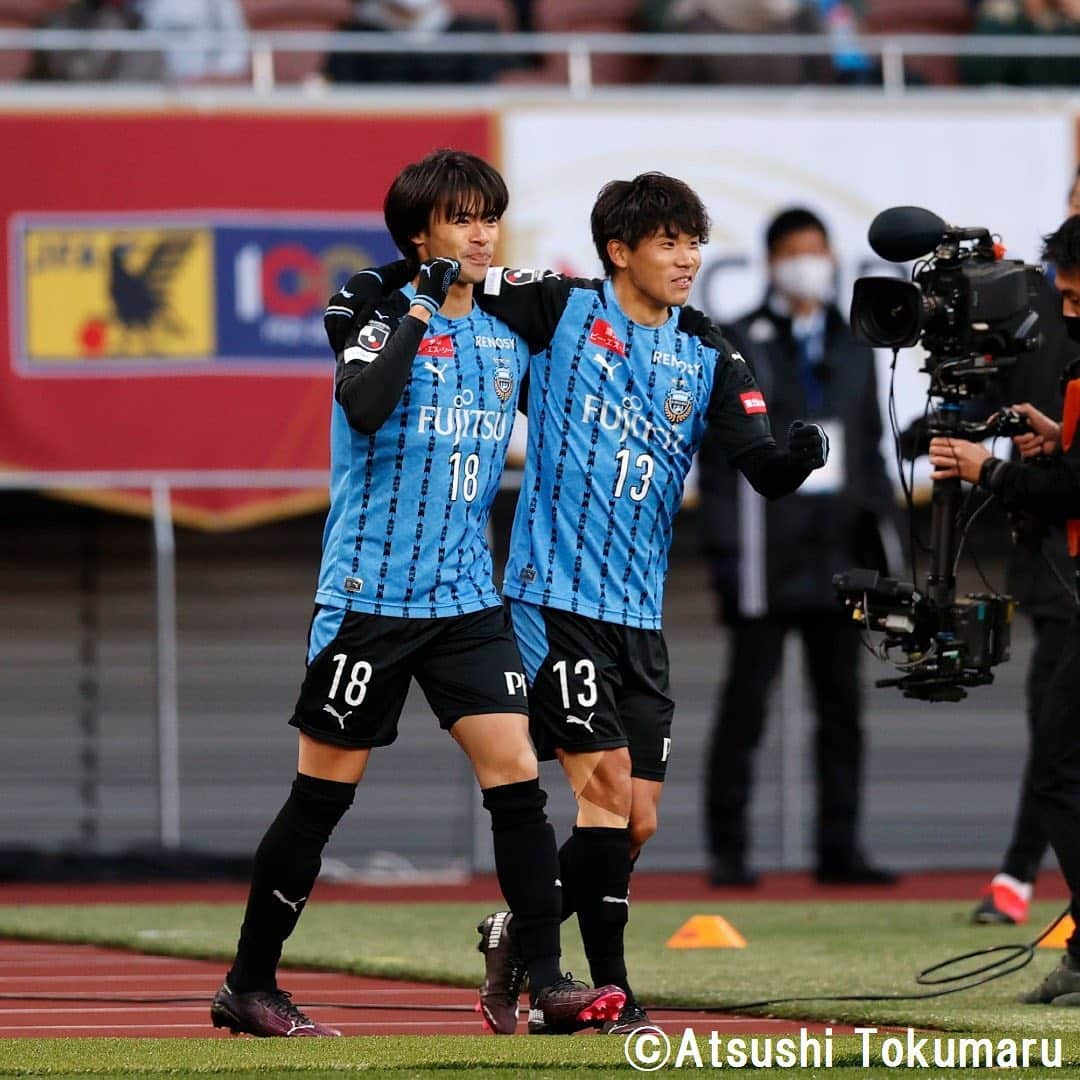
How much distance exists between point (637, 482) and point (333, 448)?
759 mm

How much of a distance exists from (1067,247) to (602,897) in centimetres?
207

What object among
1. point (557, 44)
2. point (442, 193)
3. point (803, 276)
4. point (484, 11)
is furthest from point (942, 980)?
point (484, 11)

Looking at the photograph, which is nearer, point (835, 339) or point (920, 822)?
point (835, 339)

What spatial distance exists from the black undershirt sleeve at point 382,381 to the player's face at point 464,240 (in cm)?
28

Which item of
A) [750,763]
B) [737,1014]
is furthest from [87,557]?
[737,1014]

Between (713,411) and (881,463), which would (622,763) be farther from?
(881,463)

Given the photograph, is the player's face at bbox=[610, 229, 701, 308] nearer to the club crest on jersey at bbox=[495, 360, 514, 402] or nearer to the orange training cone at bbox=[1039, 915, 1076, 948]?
the club crest on jersey at bbox=[495, 360, 514, 402]

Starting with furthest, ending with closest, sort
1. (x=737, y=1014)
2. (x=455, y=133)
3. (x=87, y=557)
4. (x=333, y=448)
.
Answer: (x=87, y=557)
(x=455, y=133)
(x=737, y=1014)
(x=333, y=448)

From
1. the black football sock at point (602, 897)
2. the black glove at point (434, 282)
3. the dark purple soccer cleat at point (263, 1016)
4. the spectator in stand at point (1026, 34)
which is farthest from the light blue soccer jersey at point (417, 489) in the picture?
the spectator in stand at point (1026, 34)

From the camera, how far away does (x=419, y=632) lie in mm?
5707

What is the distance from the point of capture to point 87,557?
1288cm

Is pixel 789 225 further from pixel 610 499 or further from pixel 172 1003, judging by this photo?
pixel 172 1003

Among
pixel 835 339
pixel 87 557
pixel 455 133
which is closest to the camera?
pixel 835 339

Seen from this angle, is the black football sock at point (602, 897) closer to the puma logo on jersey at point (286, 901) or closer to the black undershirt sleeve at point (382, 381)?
the puma logo on jersey at point (286, 901)
